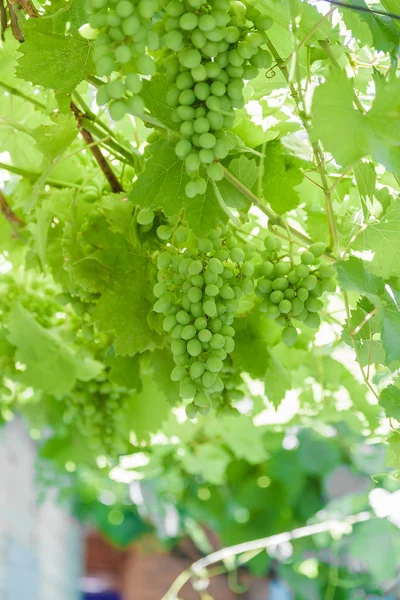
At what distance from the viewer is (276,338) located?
2.58ft

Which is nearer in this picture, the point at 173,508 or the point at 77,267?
the point at 77,267

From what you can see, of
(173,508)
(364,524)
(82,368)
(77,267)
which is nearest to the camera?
(77,267)

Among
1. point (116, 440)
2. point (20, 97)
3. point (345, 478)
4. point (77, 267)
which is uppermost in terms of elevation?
point (20, 97)

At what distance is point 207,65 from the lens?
0.44 metres

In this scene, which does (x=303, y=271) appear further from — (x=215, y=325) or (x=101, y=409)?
(x=101, y=409)

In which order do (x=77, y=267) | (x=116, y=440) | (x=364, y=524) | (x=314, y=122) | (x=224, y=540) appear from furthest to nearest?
(x=224, y=540)
(x=364, y=524)
(x=116, y=440)
(x=77, y=267)
(x=314, y=122)

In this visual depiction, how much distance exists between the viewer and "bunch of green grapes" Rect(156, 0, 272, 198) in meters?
0.43

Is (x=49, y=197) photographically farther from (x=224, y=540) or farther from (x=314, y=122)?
(x=224, y=540)

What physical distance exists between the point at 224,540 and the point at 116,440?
1577mm

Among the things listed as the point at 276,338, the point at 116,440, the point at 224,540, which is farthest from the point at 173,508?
the point at 276,338

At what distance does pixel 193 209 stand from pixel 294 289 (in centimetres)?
11

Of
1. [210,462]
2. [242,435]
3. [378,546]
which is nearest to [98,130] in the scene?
[242,435]

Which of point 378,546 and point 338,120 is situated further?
point 378,546

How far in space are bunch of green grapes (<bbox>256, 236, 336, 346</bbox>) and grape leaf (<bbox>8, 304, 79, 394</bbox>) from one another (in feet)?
1.21
